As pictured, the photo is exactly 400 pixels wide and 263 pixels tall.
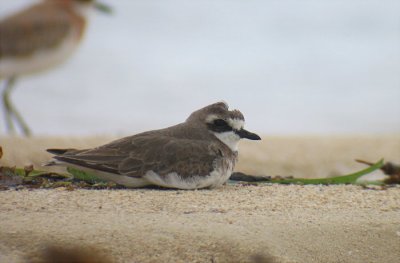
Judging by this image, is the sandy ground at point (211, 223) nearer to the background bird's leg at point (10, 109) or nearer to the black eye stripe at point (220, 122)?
the black eye stripe at point (220, 122)

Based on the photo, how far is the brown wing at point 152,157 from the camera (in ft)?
13.2

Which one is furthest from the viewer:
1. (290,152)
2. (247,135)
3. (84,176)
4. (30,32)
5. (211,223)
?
(30,32)

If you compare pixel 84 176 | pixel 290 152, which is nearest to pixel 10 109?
pixel 290 152

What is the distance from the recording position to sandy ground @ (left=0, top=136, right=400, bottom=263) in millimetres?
3029

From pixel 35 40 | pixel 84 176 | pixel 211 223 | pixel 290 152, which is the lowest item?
pixel 211 223

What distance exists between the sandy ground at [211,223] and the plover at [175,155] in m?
0.10

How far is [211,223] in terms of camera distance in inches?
128

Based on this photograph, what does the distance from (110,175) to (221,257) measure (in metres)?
1.26

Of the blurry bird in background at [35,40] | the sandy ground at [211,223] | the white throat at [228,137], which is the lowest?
the sandy ground at [211,223]

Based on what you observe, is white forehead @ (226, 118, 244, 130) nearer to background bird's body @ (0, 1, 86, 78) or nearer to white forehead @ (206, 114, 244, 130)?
white forehead @ (206, 114, 244, 130)

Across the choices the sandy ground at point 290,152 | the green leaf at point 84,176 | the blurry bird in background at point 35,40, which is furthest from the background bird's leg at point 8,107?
the green leaf at point 84,176

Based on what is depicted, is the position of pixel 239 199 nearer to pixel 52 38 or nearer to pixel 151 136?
pixel 151 136

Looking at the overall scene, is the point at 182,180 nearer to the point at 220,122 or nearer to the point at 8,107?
the point at 220,122

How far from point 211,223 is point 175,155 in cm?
85
